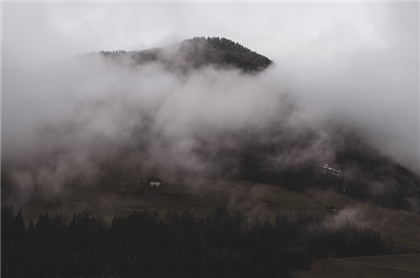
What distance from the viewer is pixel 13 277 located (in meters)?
184

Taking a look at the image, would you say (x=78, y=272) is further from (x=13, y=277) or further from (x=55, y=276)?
(x=13, y=277)

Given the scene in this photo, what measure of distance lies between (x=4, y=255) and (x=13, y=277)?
17.7 metres

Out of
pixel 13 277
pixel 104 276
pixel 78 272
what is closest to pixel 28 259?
pixel 13 277

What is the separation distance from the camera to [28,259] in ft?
641

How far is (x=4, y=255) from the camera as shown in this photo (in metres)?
196

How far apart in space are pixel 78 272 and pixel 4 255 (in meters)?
39.8

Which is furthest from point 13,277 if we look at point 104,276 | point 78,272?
point 104,276

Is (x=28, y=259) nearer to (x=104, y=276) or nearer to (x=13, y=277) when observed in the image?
(x=13, y=277)

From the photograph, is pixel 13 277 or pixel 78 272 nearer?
pixel 13 277

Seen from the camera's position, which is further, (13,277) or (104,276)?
(104,276)

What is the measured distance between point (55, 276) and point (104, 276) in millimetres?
24833

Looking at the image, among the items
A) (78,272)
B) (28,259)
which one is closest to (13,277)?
(28,259)

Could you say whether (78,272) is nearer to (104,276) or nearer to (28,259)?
(104,276)

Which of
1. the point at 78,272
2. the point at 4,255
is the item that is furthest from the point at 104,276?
the point at 4,255
